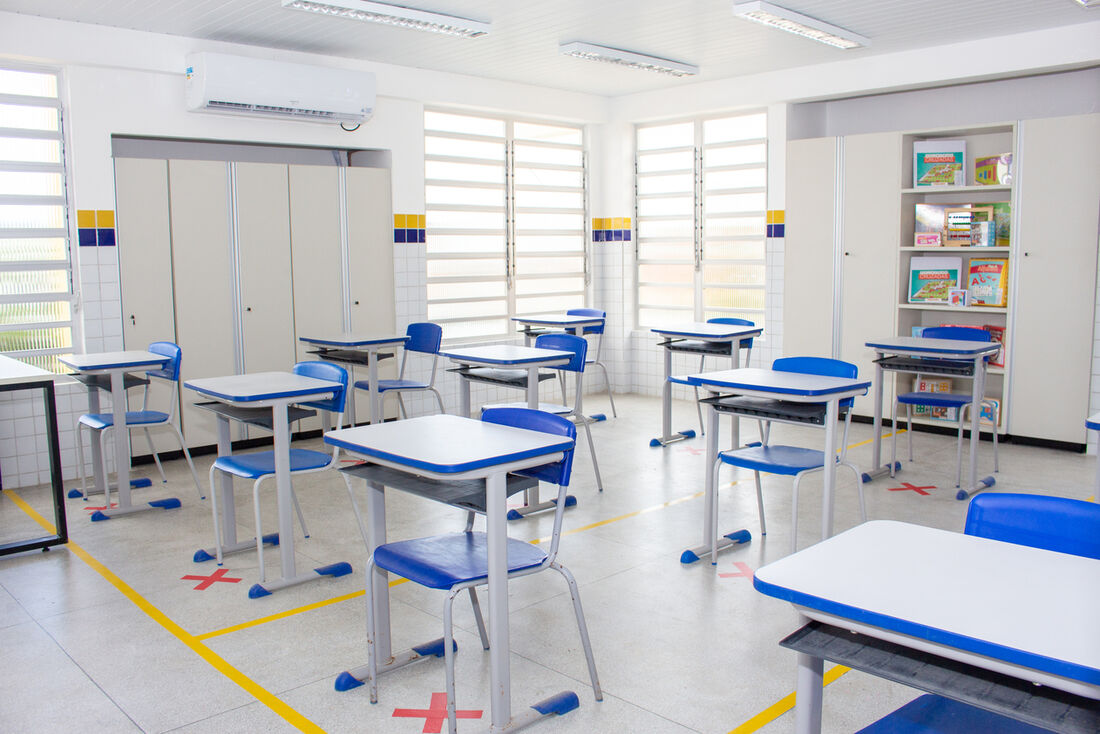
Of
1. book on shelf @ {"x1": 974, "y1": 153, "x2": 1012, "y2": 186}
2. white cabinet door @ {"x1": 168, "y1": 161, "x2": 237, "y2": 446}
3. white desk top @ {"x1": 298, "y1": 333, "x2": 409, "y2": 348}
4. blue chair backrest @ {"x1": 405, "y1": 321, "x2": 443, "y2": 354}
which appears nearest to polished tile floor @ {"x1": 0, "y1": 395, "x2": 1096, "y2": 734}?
white desk top @ {"x1": 298, "y1": 333, "x2": 409, "y2": 348}

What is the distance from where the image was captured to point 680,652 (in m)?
3.26

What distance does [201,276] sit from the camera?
6570 millimetres

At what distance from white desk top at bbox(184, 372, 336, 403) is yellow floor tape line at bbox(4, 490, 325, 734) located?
94 cm

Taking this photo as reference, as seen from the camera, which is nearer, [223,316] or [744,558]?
[744,558]

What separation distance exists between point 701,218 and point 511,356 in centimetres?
430

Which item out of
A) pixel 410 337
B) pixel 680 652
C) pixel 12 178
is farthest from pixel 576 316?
pixel 680 652

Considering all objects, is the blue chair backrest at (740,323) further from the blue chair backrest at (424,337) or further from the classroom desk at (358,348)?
the classroom desk at (358,348)

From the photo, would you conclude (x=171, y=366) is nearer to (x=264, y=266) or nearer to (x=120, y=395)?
(x=120, y=395)

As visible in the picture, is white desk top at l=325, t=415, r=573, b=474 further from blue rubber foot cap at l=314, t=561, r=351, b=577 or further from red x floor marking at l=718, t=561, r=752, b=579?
red x floor marking at l=718, t=561, r=752, b=579

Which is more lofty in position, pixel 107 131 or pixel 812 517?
pixel 107 131

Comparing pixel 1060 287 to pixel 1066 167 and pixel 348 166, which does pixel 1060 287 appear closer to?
pixel 1066 167

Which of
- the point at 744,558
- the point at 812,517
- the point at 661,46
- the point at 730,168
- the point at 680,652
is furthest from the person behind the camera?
the point at 730,168

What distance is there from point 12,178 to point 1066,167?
7.31 metres

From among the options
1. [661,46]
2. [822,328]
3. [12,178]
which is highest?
[661,46]
